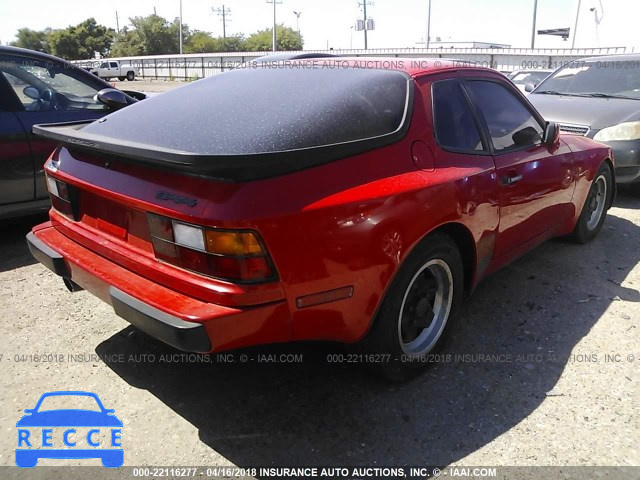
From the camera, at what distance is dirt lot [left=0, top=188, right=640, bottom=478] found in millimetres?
2211

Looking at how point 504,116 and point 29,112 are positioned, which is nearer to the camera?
point 504,116

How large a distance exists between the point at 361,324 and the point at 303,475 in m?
0.66

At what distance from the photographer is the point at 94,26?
7569 centimetres

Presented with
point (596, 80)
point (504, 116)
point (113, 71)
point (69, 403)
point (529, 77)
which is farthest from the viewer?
point (113, 71)

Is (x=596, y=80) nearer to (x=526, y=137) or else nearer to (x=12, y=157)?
(x=526, y=137)

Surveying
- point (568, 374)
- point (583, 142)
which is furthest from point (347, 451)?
point (583, 142)

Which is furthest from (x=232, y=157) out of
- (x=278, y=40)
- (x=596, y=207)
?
(x=278, y=40)

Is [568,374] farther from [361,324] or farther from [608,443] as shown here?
[361,324]

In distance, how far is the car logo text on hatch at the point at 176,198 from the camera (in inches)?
77.9

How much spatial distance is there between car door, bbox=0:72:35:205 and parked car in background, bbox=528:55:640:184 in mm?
5392

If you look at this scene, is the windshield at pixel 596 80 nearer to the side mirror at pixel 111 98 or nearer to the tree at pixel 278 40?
the side mirror at pixel 111 98

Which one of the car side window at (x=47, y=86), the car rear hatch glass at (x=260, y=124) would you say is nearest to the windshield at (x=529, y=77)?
the car side window at (x=47, y=86)

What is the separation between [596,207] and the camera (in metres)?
4.71

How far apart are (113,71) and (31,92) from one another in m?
41.3
